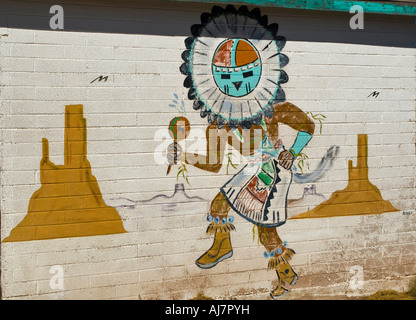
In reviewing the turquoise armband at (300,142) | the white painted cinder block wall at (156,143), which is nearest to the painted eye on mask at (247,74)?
the white painted cinder block wall at (156,143)

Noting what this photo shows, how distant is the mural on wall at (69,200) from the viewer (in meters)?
4.41

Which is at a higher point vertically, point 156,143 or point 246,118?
point 246,118

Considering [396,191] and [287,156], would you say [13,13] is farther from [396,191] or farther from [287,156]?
[396,191]

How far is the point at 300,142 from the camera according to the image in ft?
16.8

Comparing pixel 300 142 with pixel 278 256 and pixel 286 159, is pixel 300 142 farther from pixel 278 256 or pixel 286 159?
pixel 278 256

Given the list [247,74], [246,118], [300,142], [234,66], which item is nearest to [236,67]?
[234,66]

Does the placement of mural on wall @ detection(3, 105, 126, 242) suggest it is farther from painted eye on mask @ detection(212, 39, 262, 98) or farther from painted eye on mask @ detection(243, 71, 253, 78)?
painted eye on mask @ detection(243, 71, 253, 78)

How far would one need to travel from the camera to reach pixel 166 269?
4.80 metres

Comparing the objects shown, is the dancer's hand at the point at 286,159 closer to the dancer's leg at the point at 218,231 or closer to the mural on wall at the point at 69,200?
the dancer's leg at the point at 218,231

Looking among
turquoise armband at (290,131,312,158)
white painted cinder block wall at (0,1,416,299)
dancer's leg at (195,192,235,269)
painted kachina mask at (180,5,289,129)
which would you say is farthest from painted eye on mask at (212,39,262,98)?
dancer's leg at (195,192,235,269)

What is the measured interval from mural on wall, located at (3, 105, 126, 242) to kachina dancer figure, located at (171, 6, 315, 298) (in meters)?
1.01

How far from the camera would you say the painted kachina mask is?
4770 millimetres

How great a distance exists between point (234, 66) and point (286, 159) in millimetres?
1139

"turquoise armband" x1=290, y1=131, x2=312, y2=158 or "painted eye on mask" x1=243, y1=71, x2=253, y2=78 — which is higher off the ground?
"painted eye on mask" x1=243, y1=71, x2=253, y2=78
